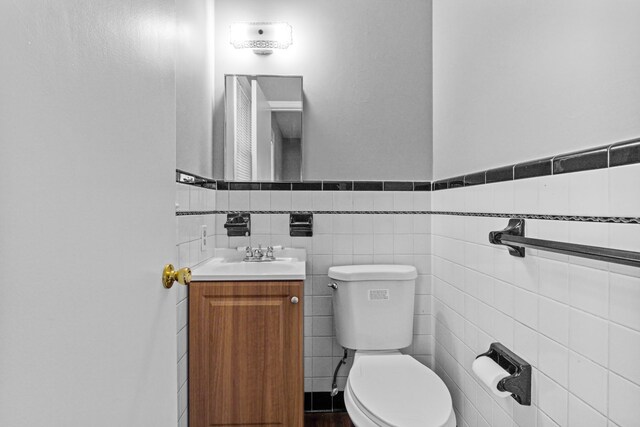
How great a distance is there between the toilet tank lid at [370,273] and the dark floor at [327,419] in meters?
0.78

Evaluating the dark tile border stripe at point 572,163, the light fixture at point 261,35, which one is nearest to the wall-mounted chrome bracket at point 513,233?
the dark tile border stripe at point 572,163

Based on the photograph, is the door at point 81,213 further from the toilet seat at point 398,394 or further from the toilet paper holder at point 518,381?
the toilet paper holder at point 518,381

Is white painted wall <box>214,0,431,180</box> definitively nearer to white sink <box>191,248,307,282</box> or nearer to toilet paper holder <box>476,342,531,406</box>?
white sink <box>191,248,307,282</box>

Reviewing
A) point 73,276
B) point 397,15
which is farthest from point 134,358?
point 397,15

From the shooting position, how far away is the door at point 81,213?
1.28ft

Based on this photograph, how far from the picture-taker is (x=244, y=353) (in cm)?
164

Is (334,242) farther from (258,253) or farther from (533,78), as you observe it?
(533,78)

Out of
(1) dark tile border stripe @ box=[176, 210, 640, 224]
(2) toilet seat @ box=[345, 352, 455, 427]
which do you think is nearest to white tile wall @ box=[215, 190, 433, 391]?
(1) dark tile border stripe @ box=[176, 210, 640, 224]

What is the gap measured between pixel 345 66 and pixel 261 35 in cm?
49

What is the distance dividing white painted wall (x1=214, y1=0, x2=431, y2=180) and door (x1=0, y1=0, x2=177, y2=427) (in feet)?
4.75

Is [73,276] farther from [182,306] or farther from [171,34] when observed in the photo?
[182,306]

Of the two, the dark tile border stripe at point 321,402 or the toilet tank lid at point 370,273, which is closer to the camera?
the toilet tank lid at point 370,273

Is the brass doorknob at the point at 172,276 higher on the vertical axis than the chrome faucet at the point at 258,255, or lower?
higher

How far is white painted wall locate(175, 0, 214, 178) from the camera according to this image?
1605mm
